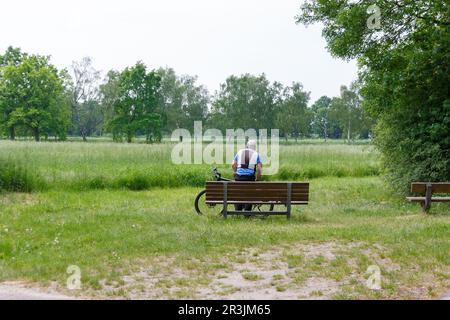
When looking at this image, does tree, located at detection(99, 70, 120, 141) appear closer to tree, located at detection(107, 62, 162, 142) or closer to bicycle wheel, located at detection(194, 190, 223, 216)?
tree, located at detection(107, 62, 162, 142)

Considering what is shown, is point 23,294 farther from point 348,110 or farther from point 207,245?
point 348,110

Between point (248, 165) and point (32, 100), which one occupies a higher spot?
point (32, 100)

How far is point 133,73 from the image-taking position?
6209 centimetres

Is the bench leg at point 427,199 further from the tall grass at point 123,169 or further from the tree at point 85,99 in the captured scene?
the tree at point 85,99

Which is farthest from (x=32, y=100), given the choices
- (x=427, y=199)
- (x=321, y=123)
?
(x=321, y=123)

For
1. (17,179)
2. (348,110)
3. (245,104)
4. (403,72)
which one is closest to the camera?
(403,72)

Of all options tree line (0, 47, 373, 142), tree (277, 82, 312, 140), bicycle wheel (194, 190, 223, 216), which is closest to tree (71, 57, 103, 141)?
tree line (0, 47, 373, 142)

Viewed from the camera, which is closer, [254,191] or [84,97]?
[254,191]

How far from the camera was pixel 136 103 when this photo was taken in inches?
2424

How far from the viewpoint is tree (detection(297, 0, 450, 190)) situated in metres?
13.2

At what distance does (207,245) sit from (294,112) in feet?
244

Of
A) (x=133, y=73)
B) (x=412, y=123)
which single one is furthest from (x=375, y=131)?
(x=133, y=73)

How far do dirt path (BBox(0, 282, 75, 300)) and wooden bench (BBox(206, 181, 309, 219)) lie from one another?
5.06m
